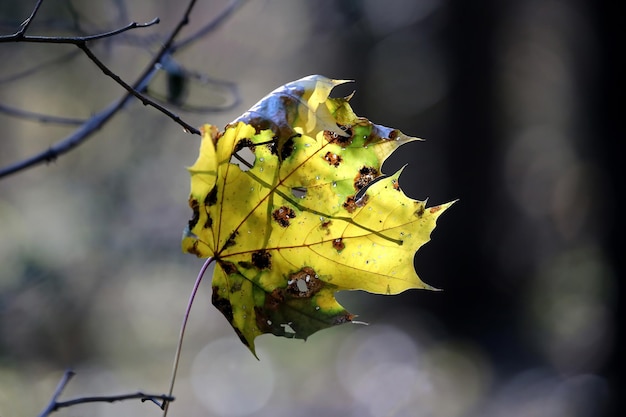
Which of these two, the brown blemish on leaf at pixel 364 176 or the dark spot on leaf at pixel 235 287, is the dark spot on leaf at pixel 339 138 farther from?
the dark spot on leaf at pixel 235 287

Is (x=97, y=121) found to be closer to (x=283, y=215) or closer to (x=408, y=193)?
(x=283, y=215)

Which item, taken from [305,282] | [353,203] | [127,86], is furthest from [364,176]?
[127,86]

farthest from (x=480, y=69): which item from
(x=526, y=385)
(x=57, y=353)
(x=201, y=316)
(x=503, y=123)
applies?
(x=57, y=353)

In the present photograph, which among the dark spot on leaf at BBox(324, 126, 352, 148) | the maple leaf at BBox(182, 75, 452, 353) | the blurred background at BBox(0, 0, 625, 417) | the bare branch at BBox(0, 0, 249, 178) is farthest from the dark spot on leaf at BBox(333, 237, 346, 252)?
the blurred background at BBox(0, 0, 625, 417)

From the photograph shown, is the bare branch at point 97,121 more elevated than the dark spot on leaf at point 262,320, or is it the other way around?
the bare branch at point 97,121

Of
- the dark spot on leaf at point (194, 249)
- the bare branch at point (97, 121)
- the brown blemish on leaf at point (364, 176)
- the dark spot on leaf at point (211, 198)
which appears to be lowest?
the dark spot on leaf at point (194, 249)

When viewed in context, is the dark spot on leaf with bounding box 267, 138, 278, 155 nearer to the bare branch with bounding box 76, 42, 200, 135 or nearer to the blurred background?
the bare branch with bounding box 76, 42, 200, 135

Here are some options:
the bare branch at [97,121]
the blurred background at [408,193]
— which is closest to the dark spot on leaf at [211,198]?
the bare branch at [97,121]
